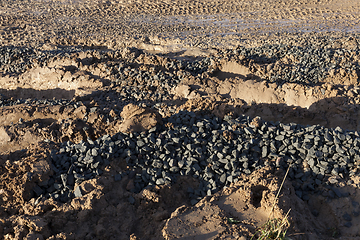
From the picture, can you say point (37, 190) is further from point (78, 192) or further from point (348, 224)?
point (348, 224)

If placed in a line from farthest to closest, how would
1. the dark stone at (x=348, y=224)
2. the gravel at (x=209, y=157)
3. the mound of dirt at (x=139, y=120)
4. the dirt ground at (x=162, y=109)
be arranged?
the mound of dirt at (x=139, y=120)
the gravel at (x=209, y=157)
the dark stone at (x=348, y=224)
the dirt ground at (x=162, y=109)

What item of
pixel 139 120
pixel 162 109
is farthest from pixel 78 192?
pixel 162 109

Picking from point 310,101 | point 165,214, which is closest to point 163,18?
point 310,101

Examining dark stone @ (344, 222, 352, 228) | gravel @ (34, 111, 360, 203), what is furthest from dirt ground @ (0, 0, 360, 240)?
gravel @ (34, 111, 360, 203)

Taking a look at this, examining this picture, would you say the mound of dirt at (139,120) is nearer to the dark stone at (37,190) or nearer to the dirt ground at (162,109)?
the dirt ground at (162,109)

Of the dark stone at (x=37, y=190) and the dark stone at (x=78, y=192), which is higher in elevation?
the dark stone at (x=78, y=192)

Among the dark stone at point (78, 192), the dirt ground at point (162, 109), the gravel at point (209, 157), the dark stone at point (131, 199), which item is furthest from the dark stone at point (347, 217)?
the dark stone at point (78, 192)

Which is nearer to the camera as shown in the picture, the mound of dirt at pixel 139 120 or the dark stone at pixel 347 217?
the dark stone at pixel 347 217

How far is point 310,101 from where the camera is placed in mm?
7211

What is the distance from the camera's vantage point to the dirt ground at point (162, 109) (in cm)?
354

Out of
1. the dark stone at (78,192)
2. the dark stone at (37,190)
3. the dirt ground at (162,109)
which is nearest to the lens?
the dirt ground at (162,109)

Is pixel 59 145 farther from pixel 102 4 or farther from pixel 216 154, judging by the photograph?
pixel 102 4

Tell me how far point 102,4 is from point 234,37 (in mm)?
10041

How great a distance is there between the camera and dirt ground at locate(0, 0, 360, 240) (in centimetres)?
354
